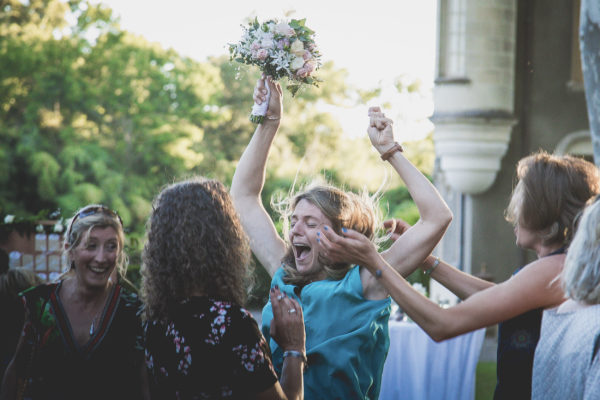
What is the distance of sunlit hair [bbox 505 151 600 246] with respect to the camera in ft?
8.80

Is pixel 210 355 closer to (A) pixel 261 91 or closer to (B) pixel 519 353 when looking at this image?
(B) pixel 519 353

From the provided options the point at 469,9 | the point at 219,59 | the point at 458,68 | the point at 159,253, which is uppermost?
the point at 219,59

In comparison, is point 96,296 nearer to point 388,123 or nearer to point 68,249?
point 68,249

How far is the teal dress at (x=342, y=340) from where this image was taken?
288 centimetres

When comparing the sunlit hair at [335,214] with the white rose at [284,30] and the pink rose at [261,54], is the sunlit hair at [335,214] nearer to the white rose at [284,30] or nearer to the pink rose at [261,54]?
the pink rose at [261,54]

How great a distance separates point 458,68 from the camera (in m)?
12.7

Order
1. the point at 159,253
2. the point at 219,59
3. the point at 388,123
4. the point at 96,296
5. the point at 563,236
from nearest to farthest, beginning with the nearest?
the point at 159,253, the point at 563,236, the point at 388,123, the point at 96,296, the point at 219,59

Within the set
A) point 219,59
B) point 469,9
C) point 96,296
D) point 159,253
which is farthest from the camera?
point 219,59

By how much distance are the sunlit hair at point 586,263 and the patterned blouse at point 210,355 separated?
3.28ft

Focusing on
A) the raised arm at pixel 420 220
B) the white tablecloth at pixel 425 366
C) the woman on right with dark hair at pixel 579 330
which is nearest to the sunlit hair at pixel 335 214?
the raised arm at pixel 420 220

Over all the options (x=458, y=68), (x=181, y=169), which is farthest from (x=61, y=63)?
(x=458, y=68)

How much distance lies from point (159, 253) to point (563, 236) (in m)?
1.50

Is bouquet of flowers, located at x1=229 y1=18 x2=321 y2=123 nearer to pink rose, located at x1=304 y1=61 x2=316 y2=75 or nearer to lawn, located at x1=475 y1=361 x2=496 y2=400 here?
pink rose, located at x1=304 y1=61 x2=316 y2=75

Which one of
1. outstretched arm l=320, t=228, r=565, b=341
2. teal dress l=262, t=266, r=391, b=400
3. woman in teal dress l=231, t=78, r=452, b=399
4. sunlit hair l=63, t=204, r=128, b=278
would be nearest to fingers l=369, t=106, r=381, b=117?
woman in teal dress l=231, t=78, r=452, b=399
